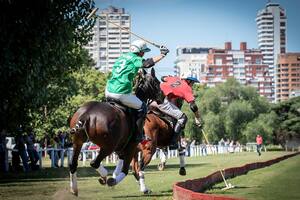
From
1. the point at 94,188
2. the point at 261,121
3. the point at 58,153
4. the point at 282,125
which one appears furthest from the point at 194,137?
the point at 94,188

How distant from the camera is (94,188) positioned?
19719mm

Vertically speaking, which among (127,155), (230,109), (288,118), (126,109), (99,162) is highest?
(230,109)

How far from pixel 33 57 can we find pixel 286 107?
130777mm

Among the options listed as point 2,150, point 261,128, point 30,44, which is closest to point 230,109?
point 261,128

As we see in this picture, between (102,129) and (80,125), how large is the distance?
46 cm

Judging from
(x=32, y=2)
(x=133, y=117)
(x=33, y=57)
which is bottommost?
(x=133, y=117)

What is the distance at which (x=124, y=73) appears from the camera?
1616 centimetres

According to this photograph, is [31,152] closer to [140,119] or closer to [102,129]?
[140,119]

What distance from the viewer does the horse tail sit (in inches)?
595

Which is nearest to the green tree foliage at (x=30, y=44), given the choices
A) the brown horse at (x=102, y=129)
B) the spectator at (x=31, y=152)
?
the spectator at (x=31, y=152)

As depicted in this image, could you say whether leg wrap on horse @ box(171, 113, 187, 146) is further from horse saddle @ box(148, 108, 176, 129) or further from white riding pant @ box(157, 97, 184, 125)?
horse saddle @ box(148, 108, 176, 129)

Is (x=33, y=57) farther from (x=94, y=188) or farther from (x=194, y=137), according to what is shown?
(x=194, y=137)

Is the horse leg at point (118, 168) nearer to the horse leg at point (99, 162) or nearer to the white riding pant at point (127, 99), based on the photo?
the horse leg at point (99, 162)

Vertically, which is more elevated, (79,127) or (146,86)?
(146,86)
